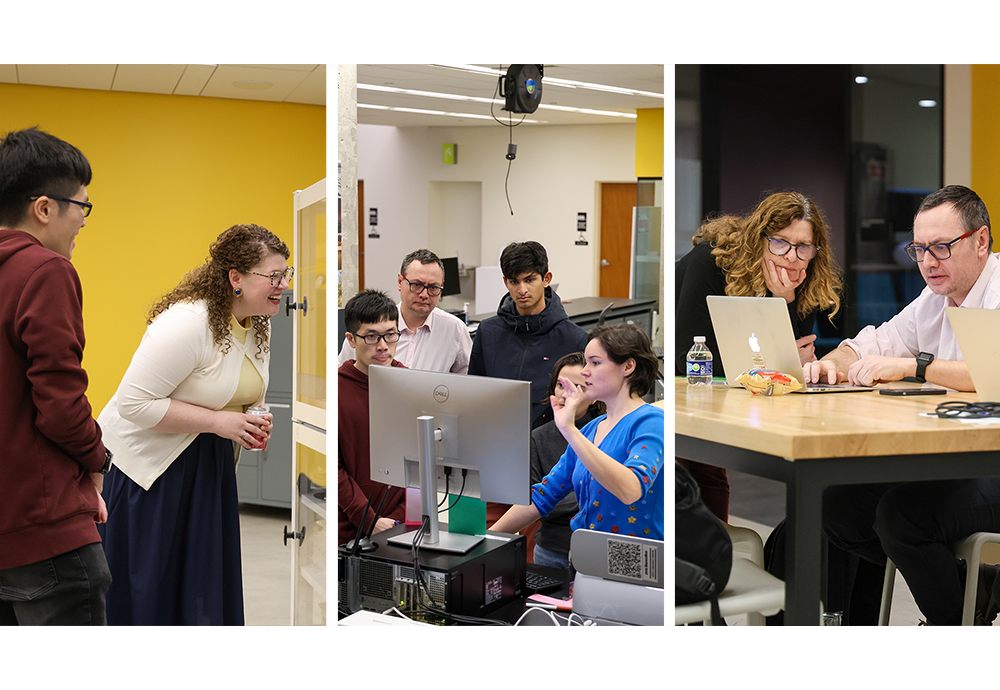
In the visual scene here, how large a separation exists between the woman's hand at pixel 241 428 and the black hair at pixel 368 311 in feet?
1.39

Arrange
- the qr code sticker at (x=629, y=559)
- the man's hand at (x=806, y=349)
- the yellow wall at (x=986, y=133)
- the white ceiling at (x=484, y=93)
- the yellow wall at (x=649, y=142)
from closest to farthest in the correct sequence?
the qr code sticker at (x=629, y=559) < the man's hand at (x=806, y=349) < the yellow wall at (x=986, y=133) < the white ceiling at (x=484, y=93) < the yellow wall at (x=649, y=142)

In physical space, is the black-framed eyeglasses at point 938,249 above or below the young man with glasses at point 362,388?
above

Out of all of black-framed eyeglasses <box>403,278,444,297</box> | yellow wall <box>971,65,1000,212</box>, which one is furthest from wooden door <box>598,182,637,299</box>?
→ black-framed eyeglasses <box>403,278,444,297</box>

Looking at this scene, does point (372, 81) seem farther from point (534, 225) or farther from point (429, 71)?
point (534, 225)

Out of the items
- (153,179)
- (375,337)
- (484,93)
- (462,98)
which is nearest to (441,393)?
(375,337)

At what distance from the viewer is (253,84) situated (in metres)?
5.47

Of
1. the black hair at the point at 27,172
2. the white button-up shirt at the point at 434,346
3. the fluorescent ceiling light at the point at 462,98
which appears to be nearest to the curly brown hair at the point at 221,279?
the black hair at the point at 27,172

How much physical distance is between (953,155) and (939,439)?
13.1 ft

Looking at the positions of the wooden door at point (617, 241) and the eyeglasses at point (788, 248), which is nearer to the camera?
the eyeglasses at point (788, 248)

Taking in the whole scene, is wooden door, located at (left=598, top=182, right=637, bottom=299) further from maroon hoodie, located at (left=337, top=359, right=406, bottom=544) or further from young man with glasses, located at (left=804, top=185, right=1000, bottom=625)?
maroon hoodie, located at (left=337, top=359, right=406, bottom=544)

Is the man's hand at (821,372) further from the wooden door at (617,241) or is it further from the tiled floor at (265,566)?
the wooden door at (617,241)

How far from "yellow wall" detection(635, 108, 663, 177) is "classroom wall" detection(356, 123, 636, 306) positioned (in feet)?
→ 5.21

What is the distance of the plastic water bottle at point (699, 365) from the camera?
242cm
